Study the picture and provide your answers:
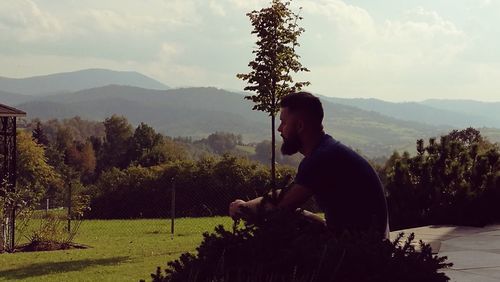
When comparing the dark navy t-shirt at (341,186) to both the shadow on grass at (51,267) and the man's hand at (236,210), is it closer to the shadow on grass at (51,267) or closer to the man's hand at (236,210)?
the man's hand at (236,210)

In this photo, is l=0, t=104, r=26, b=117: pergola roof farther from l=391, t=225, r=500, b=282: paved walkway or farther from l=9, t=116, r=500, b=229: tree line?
l=391, t=225, r=500, b=282: paved walkway

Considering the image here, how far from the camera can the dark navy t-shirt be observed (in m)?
3.24

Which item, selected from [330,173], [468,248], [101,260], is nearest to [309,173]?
[330,173]

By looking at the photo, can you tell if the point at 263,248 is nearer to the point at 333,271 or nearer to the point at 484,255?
the point at 333,271

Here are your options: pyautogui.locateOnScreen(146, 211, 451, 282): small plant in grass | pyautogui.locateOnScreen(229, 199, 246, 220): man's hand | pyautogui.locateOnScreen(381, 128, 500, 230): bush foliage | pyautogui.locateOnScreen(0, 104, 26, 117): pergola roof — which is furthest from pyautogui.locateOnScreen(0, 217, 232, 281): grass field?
pyautogui.locateOnScreen(146, 211, 451, 282): small plant in grass

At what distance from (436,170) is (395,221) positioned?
1.34 m

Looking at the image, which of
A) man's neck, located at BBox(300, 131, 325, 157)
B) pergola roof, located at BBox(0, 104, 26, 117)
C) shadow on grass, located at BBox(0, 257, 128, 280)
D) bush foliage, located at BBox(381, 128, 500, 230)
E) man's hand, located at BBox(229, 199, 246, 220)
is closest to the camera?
man's hand, located at BBox(229, 199, 246, 220)

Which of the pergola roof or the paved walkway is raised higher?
the pergola roof

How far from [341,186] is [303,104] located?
47 cm

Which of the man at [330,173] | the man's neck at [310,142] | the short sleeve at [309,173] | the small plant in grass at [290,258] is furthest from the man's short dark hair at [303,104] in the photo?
the small plant in grass at [290,258]

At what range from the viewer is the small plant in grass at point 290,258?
2402mm

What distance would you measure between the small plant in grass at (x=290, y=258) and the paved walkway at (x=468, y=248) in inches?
167

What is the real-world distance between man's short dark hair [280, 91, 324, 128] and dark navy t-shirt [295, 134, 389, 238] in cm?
18

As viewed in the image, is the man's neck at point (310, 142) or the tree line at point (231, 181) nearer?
the man's neck at point (310, 142)
